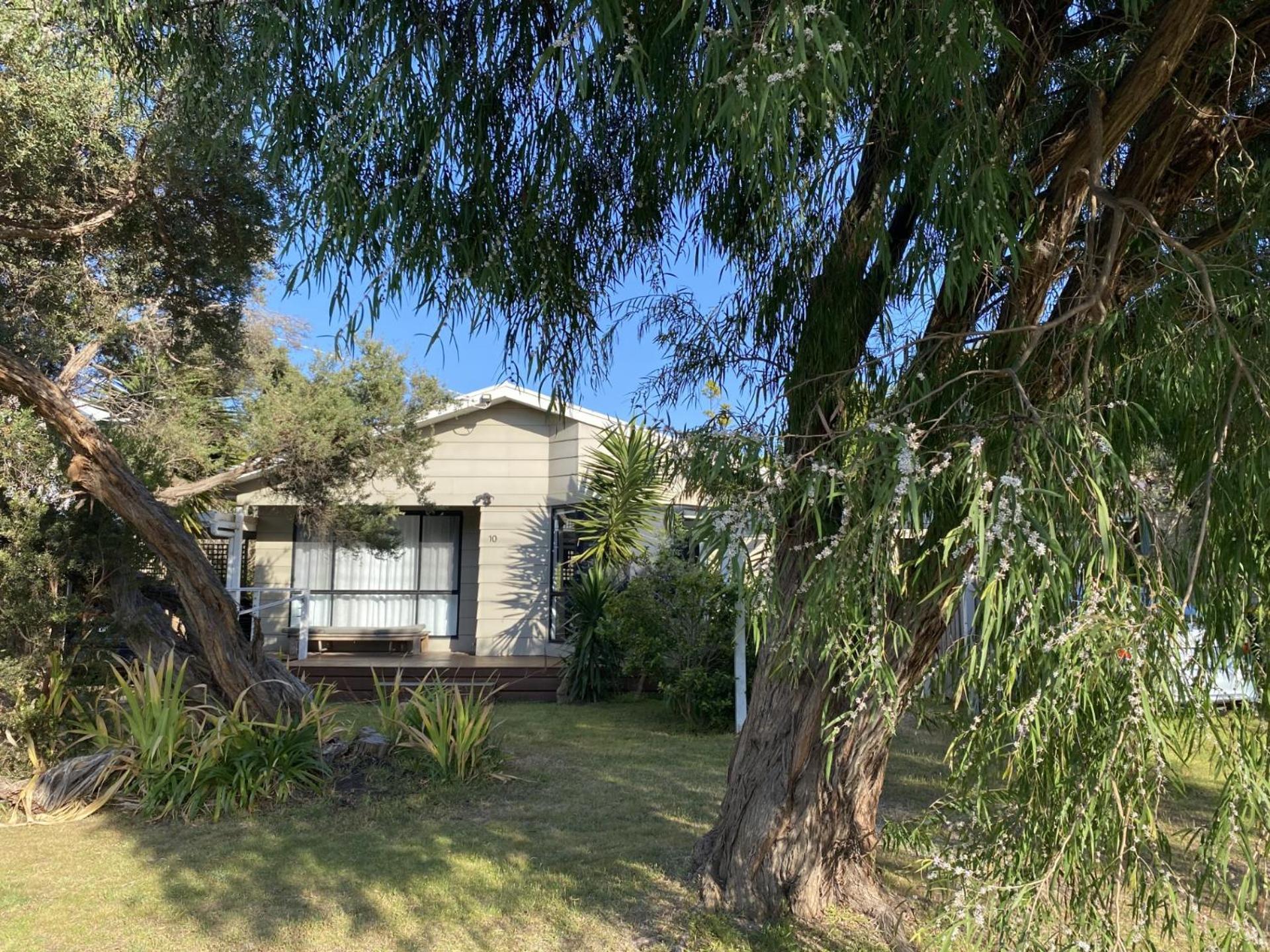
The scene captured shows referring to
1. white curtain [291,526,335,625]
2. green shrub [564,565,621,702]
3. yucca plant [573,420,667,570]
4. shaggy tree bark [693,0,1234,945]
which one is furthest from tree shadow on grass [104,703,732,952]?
white curtain [291,526,335,625]

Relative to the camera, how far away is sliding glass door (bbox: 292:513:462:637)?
16688 mm

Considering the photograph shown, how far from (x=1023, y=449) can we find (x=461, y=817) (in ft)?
18.5

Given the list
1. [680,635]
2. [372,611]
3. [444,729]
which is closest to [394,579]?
[372,611]

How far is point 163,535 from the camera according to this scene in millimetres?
7766

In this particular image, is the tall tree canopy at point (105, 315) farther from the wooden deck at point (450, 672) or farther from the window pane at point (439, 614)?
the window pane at point (439, 614)

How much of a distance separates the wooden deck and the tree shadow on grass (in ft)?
14.2

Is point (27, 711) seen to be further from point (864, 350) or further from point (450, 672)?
point (864, 350)

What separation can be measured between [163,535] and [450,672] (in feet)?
21.4

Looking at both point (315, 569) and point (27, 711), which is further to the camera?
point (315, 569)

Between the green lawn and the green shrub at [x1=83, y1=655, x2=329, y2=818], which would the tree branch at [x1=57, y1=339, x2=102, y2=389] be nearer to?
the green shrub at [x1=83, y1=655, x2=329, y2=818]

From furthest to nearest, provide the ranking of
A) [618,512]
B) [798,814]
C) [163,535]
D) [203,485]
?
1. [618,512]
2. [203,485]
3. [163,535]
4. [798,814]

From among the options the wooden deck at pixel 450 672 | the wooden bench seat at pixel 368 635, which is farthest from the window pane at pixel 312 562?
the wooden deck at pixel 450 672

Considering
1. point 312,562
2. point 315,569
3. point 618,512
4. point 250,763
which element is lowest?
point 250,763

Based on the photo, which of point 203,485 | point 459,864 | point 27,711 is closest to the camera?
point 459,864
